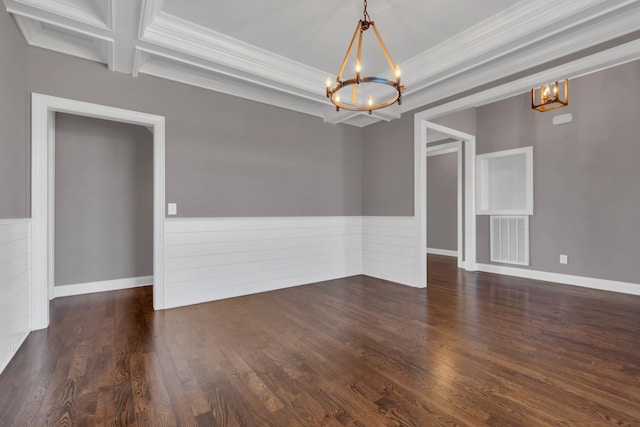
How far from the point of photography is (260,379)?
6.56ft

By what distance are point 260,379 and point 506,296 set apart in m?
3.42

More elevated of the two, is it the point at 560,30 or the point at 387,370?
the point at 560,30

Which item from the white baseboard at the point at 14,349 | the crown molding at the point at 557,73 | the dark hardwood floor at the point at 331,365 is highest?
the crown molding at the point at 557,73

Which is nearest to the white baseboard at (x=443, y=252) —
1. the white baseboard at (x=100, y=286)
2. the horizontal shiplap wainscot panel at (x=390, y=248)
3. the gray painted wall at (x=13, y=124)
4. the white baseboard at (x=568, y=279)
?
the white baseboard at (x=568, y=279)

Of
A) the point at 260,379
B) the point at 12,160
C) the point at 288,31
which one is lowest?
the point at 260,379

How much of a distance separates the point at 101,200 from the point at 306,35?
3552 mm

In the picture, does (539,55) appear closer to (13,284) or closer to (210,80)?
(210,80)

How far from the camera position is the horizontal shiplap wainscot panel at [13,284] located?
2135 mm

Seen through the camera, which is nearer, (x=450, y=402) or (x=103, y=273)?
(x=450, y=402)

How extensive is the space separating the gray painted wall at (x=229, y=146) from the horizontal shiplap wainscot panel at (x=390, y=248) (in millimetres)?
508

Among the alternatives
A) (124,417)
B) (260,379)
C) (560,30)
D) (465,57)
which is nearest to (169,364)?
(124,417)

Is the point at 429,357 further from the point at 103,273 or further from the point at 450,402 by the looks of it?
the point at 103,273

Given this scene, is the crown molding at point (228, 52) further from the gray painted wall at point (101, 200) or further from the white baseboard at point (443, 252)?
the white baseboard at point (443, 252)

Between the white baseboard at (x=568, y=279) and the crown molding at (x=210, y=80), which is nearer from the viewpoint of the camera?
the crown molding at (x=210, y=80)
